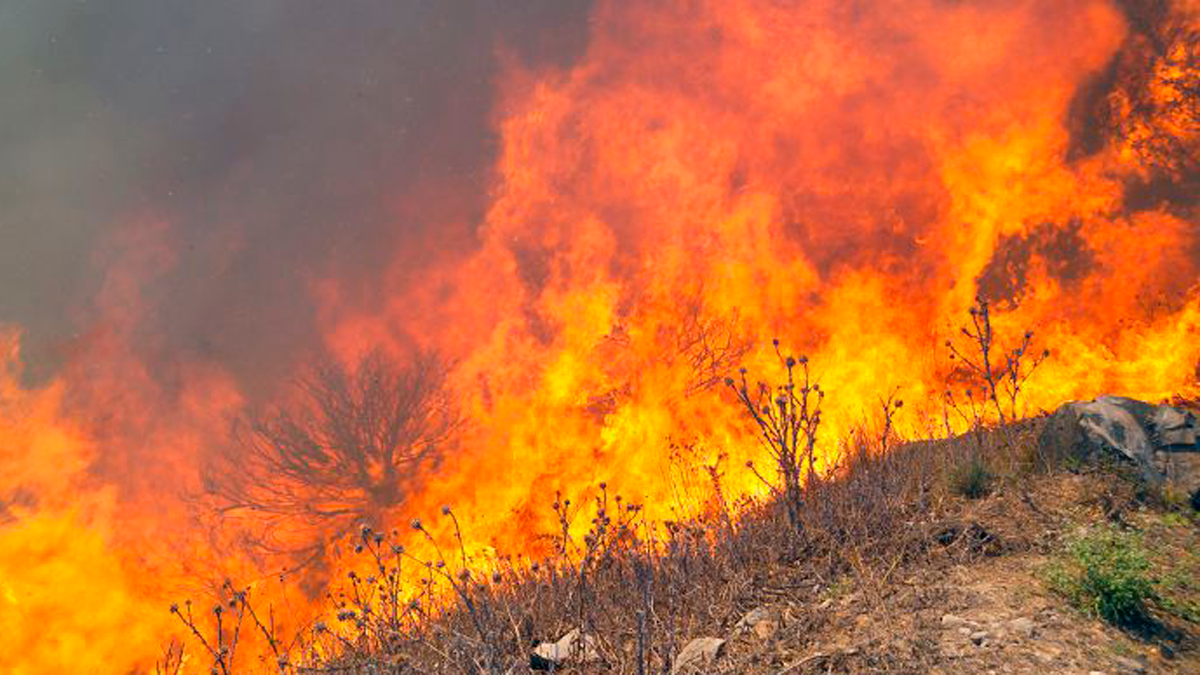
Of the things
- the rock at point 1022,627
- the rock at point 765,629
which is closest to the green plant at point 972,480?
the rock at point 1022,627

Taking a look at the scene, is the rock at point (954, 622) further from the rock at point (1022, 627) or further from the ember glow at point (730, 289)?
the ember glow at point (730, 289)

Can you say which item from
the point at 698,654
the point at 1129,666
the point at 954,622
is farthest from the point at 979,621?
the point at 698,654

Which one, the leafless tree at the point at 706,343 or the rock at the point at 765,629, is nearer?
the rock at the point at 765,629

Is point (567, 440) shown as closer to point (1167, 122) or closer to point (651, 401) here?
point (651, 401)

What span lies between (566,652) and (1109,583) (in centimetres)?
320

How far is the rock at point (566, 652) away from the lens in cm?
404

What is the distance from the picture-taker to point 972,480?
6.00 meters

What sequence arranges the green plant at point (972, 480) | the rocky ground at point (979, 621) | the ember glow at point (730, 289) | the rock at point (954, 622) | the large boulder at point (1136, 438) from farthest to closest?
the ember glow at point (730, 289) → the green plant at point (972, 480) → the large boulder at point (1136, 438) → the rock at point (954, 622) → the rocky ground at point (979, 621)

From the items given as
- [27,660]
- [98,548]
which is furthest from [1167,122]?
[27,660]

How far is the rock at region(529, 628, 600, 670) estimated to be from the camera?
4.04m

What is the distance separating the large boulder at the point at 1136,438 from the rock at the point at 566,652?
16.6ft

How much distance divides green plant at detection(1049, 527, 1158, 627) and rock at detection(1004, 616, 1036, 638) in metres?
0.49

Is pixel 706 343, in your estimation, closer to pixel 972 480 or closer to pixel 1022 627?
pixel 972 480

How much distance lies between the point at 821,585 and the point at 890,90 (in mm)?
14096
